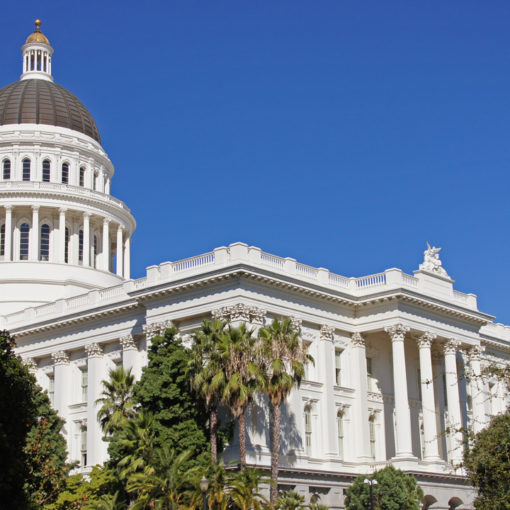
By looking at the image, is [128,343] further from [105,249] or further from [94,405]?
[105,249]

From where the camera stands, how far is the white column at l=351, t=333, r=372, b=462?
6249 centimetres

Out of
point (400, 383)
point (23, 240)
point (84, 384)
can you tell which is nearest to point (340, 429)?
point (400, 383)

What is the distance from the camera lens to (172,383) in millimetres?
52844

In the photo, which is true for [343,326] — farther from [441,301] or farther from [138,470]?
[138,470]

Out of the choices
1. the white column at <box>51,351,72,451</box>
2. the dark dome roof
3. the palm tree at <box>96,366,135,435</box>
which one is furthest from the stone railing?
the dark dome roof

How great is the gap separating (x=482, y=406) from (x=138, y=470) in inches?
1205

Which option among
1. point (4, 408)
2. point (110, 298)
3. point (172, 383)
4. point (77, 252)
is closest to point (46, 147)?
point (77, 252)

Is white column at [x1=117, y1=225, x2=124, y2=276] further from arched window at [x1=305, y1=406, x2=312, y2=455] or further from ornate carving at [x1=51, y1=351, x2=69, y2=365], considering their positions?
arched window at [x1=305, y1=406, x2=312, y2=455]

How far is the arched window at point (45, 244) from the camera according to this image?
8469cm

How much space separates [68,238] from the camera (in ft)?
283

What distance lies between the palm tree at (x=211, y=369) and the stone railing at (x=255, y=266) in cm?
645

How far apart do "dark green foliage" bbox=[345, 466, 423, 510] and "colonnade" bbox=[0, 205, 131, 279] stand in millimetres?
37686

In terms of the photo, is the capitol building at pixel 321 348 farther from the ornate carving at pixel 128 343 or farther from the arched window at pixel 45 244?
the arched window at pixel 45 244

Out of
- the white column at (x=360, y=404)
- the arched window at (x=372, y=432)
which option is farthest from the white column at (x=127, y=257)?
the arched window at (x=372, y=432)
